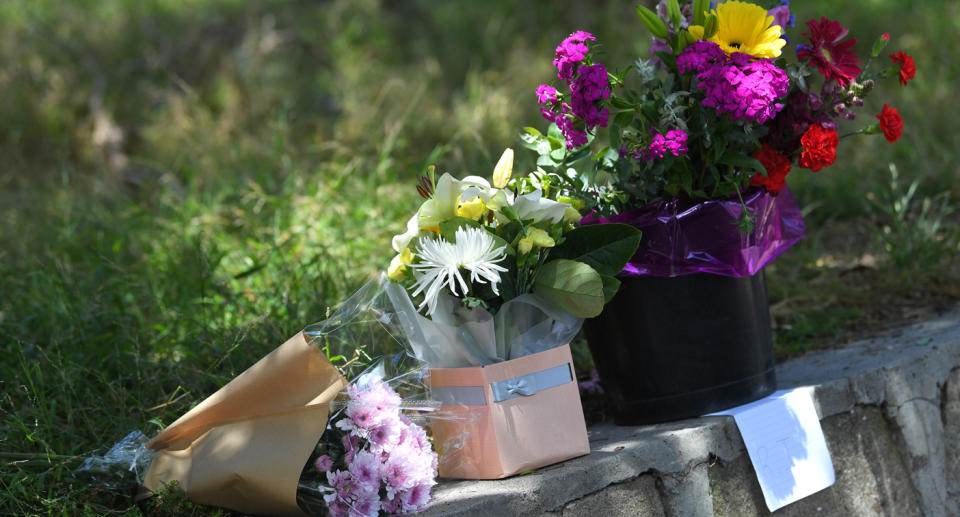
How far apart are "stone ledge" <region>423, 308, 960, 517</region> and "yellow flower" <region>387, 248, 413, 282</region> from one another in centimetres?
45

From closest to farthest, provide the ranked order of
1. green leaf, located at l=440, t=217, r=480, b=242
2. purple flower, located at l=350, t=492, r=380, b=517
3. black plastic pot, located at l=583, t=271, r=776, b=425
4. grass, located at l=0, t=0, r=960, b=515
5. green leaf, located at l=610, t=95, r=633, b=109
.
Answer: purple flower, located at l=350, t=492, r=380, b=517
green leaf, located at l=440, t=217, r=480, b=242
green leaf, located at l=610, t=95, r=633, b=109
black plastic pot, located at l=583, t=271, r=776, b=425
grass, located at l=0, t=0, r=960, b=515

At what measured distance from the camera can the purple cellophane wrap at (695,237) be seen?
183 centimetres

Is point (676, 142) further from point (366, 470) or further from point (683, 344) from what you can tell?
point (366, 470)

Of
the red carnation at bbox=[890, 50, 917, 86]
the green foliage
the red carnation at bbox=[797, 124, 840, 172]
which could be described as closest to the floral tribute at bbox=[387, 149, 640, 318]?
the red carnation at bbox=[797, 124, 840, 172]

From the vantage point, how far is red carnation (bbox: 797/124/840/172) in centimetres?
178

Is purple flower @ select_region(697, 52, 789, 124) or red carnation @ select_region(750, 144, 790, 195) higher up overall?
purple flower @ select_region(697, 52, 789, 124)

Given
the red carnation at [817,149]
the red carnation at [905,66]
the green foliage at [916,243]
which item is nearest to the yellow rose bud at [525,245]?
the red carnation at [817,149]

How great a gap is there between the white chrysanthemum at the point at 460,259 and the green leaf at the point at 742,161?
1.83 feet

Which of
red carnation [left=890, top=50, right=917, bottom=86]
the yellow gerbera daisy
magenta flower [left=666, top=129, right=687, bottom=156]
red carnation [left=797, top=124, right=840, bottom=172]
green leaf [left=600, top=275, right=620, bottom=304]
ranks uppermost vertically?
the yellow gerbera daisy

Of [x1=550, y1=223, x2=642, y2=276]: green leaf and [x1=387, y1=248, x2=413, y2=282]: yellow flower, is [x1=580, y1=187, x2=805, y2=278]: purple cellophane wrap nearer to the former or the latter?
[x1=550, y1=223, x2=642, y2=276]: green leaf

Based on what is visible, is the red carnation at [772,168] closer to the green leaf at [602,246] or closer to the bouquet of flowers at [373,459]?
the green leaf at [602,246]

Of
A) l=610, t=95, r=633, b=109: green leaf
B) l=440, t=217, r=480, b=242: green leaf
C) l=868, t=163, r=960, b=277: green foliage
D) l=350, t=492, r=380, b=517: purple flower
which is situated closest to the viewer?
l=350, t=492, r=380, b=517: purple flower

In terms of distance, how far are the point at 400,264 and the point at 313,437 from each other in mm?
397

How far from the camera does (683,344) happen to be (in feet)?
6.19
